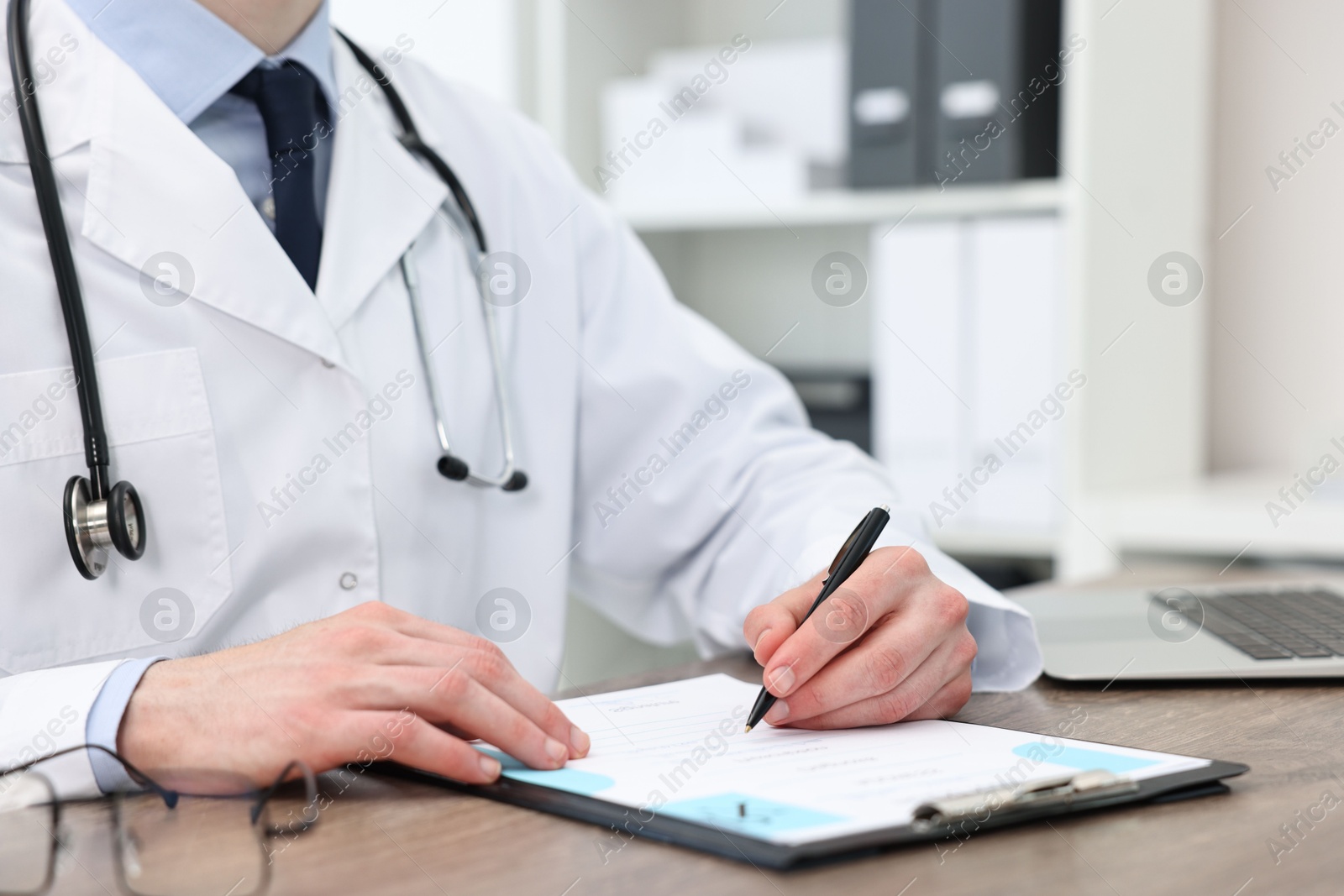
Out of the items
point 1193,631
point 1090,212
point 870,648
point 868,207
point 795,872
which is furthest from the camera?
point 868,207

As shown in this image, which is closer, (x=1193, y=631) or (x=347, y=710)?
(x=347, y=710)

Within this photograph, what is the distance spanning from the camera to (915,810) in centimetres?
55

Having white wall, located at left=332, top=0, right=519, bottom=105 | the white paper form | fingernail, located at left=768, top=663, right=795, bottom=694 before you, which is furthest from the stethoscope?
white wall, located at left=332, top=0, right=519, bottom=105

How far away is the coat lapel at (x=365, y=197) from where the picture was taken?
1.07 meters

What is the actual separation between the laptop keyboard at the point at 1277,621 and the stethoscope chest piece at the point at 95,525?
0.81 meters

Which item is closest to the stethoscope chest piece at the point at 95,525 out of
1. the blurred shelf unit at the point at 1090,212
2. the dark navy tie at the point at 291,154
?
the dark navy tie at the point at 291,154

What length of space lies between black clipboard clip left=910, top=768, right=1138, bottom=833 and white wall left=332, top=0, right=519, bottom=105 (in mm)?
1807

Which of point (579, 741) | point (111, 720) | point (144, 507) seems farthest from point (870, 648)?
point (144, 507)

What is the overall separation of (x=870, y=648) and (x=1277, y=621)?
469 millimetres

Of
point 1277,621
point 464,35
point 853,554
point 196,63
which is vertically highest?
point 464,35

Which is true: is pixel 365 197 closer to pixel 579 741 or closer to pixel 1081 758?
pixel 579 741

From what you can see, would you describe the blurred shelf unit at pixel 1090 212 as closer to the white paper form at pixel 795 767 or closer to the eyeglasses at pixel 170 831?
the white paper form at pixel 795 767

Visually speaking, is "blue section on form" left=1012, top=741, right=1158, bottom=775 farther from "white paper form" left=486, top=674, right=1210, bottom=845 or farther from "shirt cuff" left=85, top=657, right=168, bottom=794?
"shirt cuff" left=85, top=657, right=168, bottom=794

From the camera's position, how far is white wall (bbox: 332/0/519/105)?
216 centimetres
